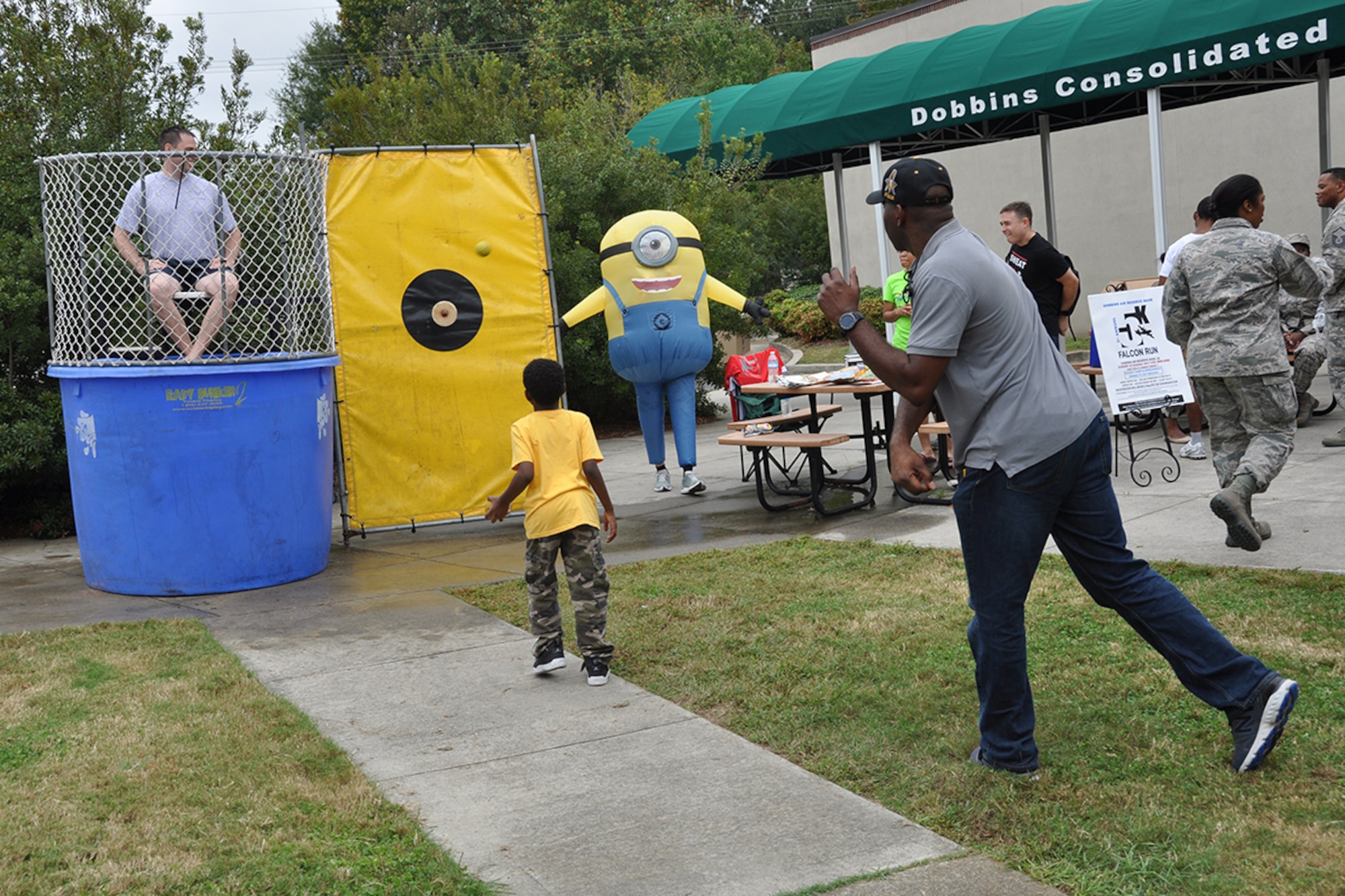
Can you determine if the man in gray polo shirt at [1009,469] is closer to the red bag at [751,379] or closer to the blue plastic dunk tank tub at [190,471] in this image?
the blue plastic dunk tank tub at [190,471]

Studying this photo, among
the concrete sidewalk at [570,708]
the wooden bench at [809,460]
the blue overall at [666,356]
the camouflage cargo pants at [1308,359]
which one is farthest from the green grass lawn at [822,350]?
the concrete sidewalk at [570,708]

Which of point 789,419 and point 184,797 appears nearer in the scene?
point 184,797

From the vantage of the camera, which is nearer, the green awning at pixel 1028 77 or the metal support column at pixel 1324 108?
the green awning at pixel 1028 77

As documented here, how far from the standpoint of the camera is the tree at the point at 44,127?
10.1 metres

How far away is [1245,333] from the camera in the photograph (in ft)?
21.2

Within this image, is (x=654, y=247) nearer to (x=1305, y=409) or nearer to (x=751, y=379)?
(x=751, y=379)

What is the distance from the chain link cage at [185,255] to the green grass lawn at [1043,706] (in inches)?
96.1

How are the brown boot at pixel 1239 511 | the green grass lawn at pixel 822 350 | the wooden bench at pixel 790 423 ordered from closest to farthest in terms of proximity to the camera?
1. the brown boot at pixel 1239 511
2. the wooden bench at pixel 790 423
3. the green grass lawn at pixel 822 350

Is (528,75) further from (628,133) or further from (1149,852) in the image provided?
(1149,852)

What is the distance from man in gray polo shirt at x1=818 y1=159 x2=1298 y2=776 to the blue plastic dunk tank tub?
477cm

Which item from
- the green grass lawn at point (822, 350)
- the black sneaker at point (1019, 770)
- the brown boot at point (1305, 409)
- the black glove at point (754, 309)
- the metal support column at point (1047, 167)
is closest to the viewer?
the black sneaker at point (1019, 770)

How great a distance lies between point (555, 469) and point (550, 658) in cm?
85

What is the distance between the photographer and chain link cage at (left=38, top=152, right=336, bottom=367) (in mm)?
7629

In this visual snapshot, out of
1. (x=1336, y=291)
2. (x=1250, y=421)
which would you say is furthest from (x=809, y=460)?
(x=1336, y=291)
